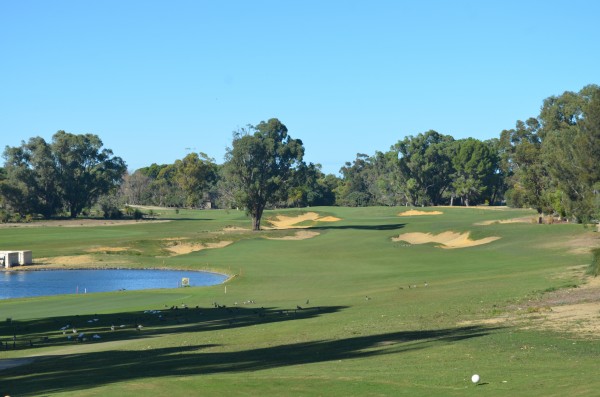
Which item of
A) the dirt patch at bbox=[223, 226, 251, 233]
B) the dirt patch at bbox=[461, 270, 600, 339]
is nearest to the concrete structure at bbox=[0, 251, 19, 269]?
the dirt patch at bbox=[223, 226, 251, 233]

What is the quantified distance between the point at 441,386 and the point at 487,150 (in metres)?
158

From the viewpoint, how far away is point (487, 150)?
568 ft

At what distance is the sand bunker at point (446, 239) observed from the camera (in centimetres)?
8581

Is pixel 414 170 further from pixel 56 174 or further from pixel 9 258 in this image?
pixel 9 258

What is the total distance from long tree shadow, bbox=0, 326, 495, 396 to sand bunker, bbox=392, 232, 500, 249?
181ft

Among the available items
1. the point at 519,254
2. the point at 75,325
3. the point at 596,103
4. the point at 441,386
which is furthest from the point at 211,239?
the point at 441,386

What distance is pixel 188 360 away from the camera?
1094 inches

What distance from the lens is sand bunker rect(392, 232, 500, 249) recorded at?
85812mm

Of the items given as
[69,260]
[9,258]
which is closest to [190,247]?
[69,260]

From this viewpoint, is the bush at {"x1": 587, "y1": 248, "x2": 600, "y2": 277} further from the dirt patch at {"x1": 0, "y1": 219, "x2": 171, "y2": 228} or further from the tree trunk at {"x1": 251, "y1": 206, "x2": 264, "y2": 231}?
the dirt patch at {"x1": 0, "y1": 219, "x2": 171, "y2": 228}

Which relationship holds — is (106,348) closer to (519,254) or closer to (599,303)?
(599,303)

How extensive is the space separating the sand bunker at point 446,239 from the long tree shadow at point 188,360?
5511 centimetres

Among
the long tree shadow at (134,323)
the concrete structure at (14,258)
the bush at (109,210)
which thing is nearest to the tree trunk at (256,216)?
the concrete structure at (14,258)

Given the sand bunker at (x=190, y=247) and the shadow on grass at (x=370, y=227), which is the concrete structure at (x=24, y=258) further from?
the shadow on grass at (x=370, y=227)
